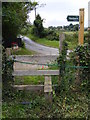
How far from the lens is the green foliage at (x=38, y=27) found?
25734 millimetres

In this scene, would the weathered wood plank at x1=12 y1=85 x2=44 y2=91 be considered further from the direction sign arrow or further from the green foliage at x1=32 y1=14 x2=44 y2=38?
the green foliage at x1=32 y1=14 x2=44 y2=38

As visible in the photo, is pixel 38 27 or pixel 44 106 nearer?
pixel 44 106

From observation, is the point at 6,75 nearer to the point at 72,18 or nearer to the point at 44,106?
the point at 44,106

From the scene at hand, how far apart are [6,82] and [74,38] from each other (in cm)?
244

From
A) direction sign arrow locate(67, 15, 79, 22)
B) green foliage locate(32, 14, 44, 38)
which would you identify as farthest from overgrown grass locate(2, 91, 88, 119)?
green foliage locate(32, 14, 44, 38)

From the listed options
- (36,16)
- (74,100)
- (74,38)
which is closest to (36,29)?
(36,16)

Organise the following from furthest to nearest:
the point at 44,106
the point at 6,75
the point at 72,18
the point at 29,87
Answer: the point at 72,18
the point at 29,87
the point at 6,75
the point at 44,106

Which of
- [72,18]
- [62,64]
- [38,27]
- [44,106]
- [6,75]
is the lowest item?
[44,106]

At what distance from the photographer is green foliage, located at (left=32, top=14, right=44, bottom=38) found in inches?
1013

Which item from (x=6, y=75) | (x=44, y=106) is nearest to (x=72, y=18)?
(x=6, y=75)

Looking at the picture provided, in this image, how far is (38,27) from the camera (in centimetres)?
2667

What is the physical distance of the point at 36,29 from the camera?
27109 millimetres

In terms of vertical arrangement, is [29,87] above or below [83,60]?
below

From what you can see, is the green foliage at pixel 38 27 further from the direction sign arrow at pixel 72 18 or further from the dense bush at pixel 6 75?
the dense bush at pixel 6 75
